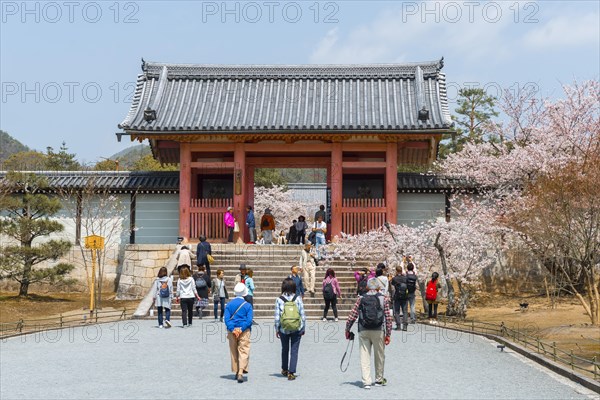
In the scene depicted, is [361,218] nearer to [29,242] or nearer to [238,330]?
[29,242]

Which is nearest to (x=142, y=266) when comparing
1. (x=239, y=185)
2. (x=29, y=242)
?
(x=29, y=242)

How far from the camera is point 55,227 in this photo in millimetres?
26906

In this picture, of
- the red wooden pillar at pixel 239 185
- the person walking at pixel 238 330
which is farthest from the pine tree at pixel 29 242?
the person walking at pixel 238 330

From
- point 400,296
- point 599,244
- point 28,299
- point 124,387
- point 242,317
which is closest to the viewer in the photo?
point 124,387

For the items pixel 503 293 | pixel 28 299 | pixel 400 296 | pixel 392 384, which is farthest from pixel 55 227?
pixel 392 384

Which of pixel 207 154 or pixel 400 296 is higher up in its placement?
pixel 207 154

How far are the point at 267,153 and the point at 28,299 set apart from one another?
383 inches

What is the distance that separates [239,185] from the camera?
2752cm

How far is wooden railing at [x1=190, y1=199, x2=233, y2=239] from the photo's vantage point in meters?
27.9

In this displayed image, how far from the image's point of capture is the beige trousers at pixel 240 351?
11969mm

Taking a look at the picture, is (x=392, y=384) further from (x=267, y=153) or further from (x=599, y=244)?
(x=267, y=153)

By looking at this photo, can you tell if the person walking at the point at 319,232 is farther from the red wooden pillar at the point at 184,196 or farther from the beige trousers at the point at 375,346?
the beige trousers at the point at 375,346

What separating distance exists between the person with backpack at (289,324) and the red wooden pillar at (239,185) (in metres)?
15.4

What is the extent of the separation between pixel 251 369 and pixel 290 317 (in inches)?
58.2
